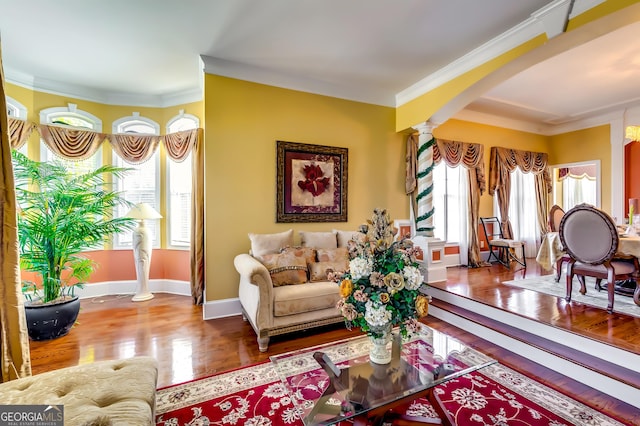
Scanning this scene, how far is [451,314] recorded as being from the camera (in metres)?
3.40

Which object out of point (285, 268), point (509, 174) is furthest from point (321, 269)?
point (509, 174)

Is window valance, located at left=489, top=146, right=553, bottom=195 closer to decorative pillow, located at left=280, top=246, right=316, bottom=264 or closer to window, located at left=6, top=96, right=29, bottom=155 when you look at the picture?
decorative pillow, located at left=280, top=246, right=316, bottom=264

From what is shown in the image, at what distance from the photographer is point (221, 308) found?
11.7 ft

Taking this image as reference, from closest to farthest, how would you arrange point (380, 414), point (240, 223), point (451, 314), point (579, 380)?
point (380, 414) → point (579, 380) → point (451, 314) → point (240, 223)

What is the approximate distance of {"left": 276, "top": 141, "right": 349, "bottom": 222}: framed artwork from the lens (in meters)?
3.94

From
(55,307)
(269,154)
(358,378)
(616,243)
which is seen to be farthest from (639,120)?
(55,307)

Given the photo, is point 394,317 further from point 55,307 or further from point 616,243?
point 55,307

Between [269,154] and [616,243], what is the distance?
13.1 ft

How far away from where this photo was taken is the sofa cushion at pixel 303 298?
111 inches

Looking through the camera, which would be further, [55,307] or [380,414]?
[55,307]

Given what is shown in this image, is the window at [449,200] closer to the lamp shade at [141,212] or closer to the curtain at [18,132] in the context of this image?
the lamp shade at [141,212]

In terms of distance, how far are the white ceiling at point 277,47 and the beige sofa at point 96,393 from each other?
2987mm

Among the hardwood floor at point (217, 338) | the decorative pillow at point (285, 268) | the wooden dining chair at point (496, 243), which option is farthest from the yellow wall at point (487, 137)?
the decorative pillow at point (285, 268)

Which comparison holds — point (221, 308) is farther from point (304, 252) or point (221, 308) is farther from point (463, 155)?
point (463, 155)
